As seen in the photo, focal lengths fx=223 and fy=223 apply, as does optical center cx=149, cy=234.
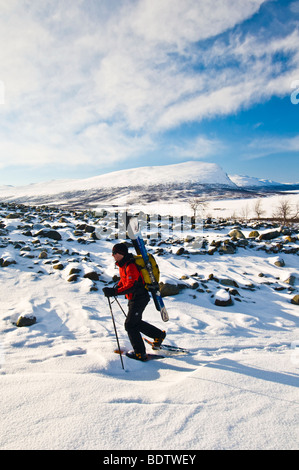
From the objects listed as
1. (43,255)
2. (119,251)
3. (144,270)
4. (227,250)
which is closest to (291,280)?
(227,250)

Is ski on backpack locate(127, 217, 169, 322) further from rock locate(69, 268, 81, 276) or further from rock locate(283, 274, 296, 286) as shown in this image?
rock locate(283, 274, 296, 286)

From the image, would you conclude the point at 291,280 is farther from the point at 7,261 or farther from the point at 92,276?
the point at 7,261

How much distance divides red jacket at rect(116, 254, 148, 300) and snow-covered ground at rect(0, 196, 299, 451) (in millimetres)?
1184

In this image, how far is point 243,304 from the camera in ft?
23.3

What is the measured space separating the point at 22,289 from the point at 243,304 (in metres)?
7.05

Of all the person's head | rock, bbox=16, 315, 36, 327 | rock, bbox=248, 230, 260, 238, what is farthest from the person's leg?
rock, bbox=248, 230, 260, 238

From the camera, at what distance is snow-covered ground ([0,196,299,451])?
2080 millimetres

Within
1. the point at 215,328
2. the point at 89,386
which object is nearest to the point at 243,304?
the point at 215,328

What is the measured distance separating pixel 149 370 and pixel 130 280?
148 cm

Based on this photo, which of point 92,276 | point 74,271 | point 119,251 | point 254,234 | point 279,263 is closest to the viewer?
point 119,251

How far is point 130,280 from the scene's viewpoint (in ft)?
12.4

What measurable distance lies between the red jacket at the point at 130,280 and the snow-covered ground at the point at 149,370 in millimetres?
1184

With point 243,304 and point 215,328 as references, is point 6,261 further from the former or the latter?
point 243,304

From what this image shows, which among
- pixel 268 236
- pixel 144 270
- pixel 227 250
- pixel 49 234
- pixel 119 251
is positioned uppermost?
pixel 119 251
